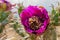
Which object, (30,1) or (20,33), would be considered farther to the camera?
(30,1)

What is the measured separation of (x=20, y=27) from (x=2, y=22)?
0.10 meters

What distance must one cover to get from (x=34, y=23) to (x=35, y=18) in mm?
19

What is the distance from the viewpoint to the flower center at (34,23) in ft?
1.84

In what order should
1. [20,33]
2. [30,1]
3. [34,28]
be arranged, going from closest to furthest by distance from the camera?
[34,28] < [20,33] < [30,1]

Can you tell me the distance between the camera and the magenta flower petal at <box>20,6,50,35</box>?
0.56 m

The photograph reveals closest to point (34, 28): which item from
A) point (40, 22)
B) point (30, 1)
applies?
point (40, 22)

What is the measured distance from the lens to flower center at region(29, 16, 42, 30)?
0.56 m

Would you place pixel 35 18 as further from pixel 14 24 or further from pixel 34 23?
pixel 14 24

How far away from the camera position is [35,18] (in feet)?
1.87

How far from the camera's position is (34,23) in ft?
1.86

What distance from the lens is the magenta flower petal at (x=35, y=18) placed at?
1.82 ft

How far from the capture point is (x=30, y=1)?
92 cm

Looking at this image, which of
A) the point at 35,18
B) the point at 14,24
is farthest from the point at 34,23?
the point at 14,24

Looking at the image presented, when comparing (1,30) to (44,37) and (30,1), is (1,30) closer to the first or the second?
(44,37)
